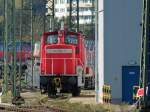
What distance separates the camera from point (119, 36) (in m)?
27.7

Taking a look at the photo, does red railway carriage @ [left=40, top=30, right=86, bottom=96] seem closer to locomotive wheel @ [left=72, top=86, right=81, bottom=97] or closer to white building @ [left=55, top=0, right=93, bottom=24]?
locomotive wheel @ [left=72, top=86, right=81, bottom=97]

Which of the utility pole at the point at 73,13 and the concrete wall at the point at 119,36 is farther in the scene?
the utility pole at the point at 73,13

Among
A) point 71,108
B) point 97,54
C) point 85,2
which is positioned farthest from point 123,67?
point 85,2

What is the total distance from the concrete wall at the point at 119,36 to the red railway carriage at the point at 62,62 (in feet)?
16.2

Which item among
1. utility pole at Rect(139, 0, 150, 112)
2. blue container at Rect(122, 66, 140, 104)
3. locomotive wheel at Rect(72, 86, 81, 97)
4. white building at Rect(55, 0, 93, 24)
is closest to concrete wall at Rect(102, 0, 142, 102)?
blue container at Rect(122, 66, 140, 104)

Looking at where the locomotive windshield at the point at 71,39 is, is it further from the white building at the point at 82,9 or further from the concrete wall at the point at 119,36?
the white building at the point at 82,9

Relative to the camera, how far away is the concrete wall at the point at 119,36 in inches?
1088

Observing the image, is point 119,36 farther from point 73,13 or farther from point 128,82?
point 73,13

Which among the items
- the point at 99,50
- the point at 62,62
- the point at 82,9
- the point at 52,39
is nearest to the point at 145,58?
the point at 99,50

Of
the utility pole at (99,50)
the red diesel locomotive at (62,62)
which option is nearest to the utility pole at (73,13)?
the red diesel locomotive at (62,62)

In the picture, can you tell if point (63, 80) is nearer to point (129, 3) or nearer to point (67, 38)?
point (67, 38)

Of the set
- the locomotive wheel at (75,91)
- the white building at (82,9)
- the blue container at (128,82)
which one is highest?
the white building at (82,9)

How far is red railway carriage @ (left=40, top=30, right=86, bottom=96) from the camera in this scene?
32469 millimetres

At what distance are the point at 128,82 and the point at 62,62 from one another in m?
6.03
